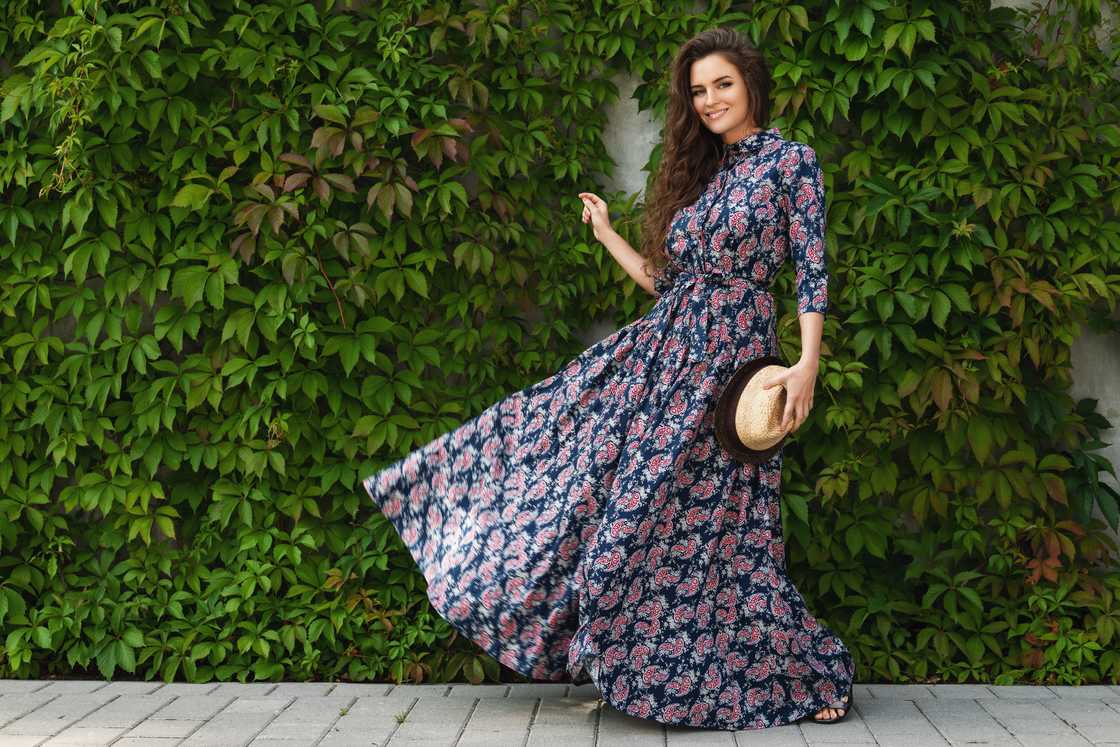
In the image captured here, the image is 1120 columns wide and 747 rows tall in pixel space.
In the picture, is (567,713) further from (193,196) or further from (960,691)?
(193,196)

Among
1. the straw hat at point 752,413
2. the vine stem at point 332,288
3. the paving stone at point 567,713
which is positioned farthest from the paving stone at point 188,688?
the straw hat at point 752,413

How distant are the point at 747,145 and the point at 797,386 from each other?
26.3 inches

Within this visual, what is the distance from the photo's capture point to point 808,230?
311 centimetres

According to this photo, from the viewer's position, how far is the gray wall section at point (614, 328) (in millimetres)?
3992

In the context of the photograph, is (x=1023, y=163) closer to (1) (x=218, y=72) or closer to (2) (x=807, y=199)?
(2) (x=807, y=199)

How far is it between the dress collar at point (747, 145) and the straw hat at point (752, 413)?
20.5 inches

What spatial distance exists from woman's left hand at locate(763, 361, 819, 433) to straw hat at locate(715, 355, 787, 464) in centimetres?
3

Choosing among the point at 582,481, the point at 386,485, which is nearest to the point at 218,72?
the point at 386,485

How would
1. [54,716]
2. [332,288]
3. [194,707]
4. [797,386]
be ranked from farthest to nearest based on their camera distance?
[332,288] < [194,707] < [54,716] < [797,386]

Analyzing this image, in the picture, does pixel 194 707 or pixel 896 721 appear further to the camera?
pixel 194 707

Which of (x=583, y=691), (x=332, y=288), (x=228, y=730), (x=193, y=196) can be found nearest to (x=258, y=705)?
(x=228, y=730)

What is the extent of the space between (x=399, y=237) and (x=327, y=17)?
0.69 meters

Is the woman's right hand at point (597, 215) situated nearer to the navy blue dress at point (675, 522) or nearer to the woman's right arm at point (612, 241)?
the woman's right arm at point (612, 241)

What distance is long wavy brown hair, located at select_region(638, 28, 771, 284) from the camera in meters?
3.25
